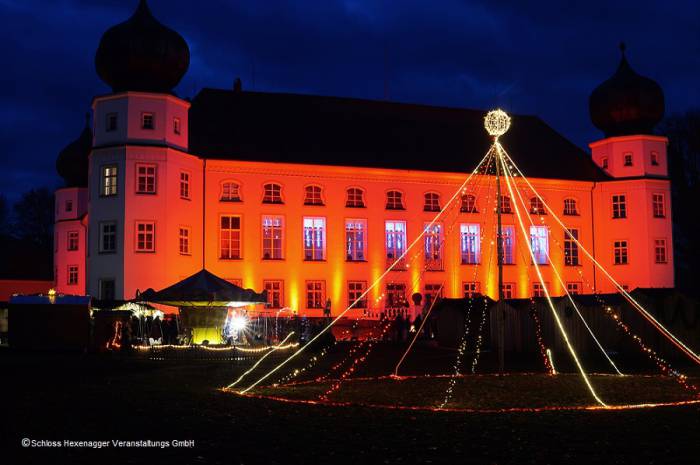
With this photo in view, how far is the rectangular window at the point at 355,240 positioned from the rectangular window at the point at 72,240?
16.9 metres

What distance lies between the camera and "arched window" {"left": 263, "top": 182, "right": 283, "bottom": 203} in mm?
40000

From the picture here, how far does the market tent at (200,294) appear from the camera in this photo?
26484mm

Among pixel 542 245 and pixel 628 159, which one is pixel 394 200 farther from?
pixel 628 159

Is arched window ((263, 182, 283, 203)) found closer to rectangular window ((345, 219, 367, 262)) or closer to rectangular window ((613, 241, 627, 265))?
rectangular window ((345, 219, 367, 262))

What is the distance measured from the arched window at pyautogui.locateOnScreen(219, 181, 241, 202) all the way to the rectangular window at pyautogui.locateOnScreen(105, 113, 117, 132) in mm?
5438

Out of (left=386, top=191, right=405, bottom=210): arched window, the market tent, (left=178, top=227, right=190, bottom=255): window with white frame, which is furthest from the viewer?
(left=386, top=191, right=405, bottom=210): arched window

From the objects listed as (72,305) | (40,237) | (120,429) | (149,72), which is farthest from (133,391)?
(40,237)

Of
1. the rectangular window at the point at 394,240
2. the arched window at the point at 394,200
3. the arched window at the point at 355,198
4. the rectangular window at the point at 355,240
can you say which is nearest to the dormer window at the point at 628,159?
the arched window at the point at 394,200

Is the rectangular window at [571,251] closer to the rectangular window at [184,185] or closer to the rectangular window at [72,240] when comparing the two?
the rectangular window at [184,185]

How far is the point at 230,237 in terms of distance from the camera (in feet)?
129

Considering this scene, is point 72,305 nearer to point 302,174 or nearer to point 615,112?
point 302,174

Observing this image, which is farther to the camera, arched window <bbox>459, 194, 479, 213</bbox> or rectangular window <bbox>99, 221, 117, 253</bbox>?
arched window <bbox>459, 194, 479, 213</bbox>

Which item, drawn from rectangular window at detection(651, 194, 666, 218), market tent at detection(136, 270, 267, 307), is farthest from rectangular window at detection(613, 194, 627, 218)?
market tent at detection(136, 270, 267, 307)

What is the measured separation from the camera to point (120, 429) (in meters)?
10.6
